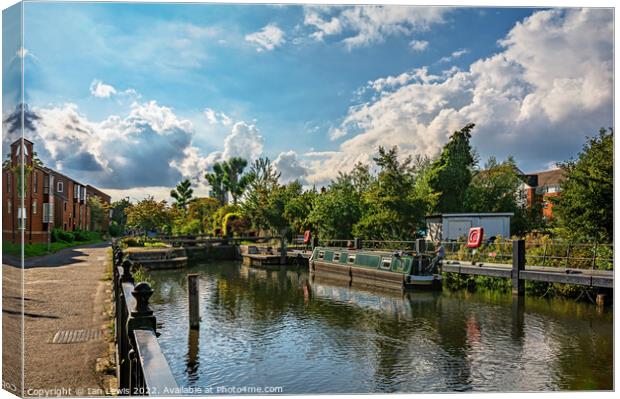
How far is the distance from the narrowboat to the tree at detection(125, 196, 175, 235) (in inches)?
686

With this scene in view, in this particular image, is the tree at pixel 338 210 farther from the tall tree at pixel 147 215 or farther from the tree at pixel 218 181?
the tree at pixel 218 181

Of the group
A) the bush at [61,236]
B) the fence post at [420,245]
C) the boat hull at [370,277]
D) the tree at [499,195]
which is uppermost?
the tree at [499,195]

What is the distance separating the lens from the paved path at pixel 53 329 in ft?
19.0

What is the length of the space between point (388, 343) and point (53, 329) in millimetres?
7388

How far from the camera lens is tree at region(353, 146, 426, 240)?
30547 mm

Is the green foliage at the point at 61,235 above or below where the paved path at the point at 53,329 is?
above

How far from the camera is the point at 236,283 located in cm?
2505

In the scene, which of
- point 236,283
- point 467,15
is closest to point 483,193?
point 236,283

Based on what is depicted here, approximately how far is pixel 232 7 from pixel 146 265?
1027 inches

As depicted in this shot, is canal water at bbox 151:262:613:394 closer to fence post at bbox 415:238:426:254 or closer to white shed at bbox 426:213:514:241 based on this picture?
fence post at bbox 415:238:426:254

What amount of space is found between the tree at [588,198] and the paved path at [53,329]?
49.0ft

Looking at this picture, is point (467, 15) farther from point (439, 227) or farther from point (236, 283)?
point (439, 227)

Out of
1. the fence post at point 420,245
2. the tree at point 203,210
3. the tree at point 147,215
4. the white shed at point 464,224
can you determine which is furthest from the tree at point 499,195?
the tree at point 203,210

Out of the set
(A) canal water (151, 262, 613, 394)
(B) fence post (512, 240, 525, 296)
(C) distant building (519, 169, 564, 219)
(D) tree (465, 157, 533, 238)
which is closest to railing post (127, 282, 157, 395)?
(A) canal water (151, 262, 613, 394)
